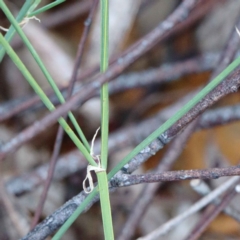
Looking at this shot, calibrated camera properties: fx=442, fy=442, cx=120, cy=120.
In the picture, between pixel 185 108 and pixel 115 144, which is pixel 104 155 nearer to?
pixel 185 108

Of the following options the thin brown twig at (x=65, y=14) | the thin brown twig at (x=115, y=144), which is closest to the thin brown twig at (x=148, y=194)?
the thin brown twig at (x=115, y=144)

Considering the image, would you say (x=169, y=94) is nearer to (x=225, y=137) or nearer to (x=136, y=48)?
(x=225, y=137)

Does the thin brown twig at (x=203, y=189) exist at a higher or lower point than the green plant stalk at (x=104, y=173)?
lower

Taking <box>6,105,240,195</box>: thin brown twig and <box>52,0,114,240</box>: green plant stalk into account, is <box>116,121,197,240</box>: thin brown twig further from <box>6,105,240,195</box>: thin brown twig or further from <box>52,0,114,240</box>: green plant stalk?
<box>52,0,114,240</box>: green plant stalk

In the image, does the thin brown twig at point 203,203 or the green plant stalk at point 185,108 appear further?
the thin brown twig at point 203,203

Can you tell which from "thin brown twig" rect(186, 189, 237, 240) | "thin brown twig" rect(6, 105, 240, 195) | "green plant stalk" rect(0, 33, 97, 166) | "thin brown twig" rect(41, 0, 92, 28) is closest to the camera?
"green plant stalk" rect(0, 33, 97, 166)

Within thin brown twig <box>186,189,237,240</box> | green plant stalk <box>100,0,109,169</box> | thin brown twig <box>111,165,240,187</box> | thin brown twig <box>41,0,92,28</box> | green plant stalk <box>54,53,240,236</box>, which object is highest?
thin brown twig <box>41,0,92,28</box>

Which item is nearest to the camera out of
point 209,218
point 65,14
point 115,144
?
point 209,218

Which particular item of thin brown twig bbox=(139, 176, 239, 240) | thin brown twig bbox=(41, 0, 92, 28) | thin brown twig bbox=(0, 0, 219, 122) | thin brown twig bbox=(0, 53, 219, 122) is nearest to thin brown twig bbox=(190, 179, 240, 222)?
thin brown twig bbox=(139, 176, 239, 240)

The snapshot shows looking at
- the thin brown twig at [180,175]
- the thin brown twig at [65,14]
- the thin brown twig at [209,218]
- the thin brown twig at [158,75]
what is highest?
the thin brown twig at [65,14]

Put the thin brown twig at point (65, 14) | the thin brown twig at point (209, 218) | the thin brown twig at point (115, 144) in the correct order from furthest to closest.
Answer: the thin brown twig at point (65, 14), the thin brown twig at point (115, 144), the thin brown twig at point (209, 218)

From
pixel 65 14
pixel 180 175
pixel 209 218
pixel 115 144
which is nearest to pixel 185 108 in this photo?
pixel 180 175

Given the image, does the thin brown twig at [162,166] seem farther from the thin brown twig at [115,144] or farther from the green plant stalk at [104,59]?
→ the green plant stalk at [104,59]
